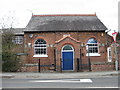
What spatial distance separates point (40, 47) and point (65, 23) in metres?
4.48

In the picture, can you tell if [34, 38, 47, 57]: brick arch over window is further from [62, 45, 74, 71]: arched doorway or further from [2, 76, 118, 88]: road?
[2, 76, 118, 88]: road

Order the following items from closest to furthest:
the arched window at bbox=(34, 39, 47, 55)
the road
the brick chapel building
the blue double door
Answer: the road, the blue double door, the brick chapel building, the arched window at bbox=(34, 39, 47, 55)

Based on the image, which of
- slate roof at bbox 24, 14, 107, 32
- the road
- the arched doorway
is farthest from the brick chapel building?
the road

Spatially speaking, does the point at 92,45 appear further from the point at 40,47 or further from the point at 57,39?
the point at 40,47

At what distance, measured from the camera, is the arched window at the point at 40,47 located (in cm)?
2328

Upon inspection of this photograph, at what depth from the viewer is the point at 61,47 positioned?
72.1 ft

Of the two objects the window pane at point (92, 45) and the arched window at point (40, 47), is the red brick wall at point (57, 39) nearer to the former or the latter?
the arched window at point (40, 47)

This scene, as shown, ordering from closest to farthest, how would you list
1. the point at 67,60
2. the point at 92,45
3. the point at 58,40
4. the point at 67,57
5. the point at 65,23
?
the point at 67,60
the point at 67,57
the point at 58,40
the point at 92,45
the point at 65,23

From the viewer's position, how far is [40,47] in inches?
917

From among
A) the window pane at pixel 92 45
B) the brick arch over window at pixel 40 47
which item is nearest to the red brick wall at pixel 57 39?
the brick arch over window at pixel 40 47

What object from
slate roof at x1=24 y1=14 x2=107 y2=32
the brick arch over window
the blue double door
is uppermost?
slate roof at x1=24 y1=14 x2=107 y2=32

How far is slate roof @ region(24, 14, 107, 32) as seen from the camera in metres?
23.3

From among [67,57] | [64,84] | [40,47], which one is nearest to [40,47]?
[40,47]

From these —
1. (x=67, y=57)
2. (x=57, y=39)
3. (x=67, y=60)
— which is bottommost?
(x=67, y=60)
